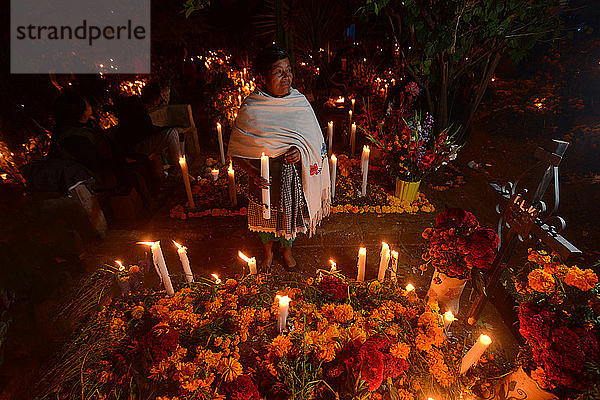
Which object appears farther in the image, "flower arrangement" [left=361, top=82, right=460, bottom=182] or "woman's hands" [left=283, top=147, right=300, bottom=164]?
"flower arrangement" [left=361, top=82, right=460, bottom=182]

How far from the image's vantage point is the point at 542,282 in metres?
1.78

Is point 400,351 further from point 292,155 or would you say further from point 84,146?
point 84,146

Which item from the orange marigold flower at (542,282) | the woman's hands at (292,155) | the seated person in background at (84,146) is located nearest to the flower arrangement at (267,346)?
the orange marigold flower at (542,282)

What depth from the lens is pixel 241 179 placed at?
5051 mm

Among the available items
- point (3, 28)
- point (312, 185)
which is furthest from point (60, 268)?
point (3, 28)

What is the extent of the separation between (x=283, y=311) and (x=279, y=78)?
171 cm

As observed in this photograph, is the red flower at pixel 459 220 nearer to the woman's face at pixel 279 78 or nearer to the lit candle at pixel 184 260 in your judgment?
the woman's face at pixel 279 78

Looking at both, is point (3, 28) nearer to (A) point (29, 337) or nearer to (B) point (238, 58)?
(B) point (238, 58)

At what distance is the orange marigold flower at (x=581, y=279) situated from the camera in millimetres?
1645

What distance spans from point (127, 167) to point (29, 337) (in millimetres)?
2149

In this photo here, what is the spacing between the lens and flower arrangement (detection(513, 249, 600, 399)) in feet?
4.69

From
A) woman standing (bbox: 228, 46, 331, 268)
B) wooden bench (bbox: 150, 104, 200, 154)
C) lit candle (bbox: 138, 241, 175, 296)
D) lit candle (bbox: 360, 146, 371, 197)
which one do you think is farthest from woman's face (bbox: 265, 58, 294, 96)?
wooden bench (bbox: 150, 104, 200, 154)

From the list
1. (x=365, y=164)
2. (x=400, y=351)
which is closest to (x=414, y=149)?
(x=365, y=164)

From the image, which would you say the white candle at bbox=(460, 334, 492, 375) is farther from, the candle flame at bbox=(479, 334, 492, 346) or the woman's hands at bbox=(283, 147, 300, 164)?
the woman's hands at bbox=(283, 147, 300, 164)
